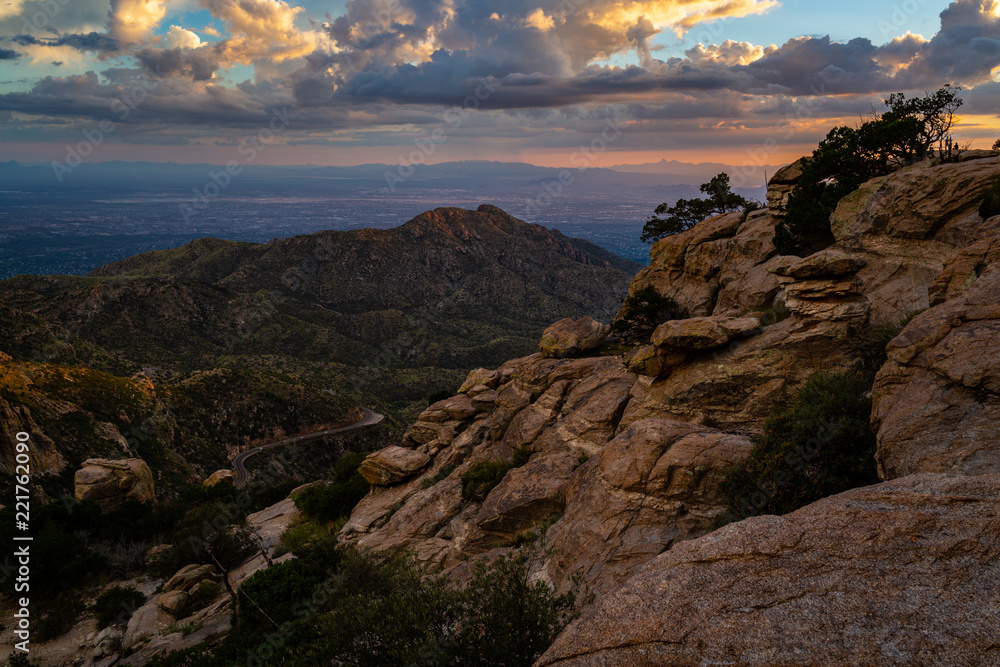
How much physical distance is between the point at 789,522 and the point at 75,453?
68051 mm

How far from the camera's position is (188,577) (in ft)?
96.8

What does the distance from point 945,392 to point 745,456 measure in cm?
493

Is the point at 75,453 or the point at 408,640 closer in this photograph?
the point at 408,640

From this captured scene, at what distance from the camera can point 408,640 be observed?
11.1 metres

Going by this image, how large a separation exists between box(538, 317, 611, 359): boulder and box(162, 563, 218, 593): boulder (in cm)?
2548

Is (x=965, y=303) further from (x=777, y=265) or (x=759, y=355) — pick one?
(x=777, y=265)

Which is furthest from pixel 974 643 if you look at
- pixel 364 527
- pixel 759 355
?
pixel 364 527

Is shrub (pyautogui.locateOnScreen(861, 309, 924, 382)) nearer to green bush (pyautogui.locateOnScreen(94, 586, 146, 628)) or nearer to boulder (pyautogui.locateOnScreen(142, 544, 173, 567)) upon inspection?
green bush (pyautogui.locateOnScreen(94, 586, 146, 628))

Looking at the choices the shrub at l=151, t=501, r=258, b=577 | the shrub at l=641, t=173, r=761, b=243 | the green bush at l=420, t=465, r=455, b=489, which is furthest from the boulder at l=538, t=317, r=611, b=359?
the shrub at l=151, t=501, r=258, b=577

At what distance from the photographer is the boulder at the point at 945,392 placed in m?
9.86

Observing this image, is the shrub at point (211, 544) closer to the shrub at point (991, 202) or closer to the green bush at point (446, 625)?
the green bush at point (446, 625)

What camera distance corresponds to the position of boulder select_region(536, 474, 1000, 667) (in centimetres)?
555

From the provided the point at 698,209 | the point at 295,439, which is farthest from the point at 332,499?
the point at 295,439

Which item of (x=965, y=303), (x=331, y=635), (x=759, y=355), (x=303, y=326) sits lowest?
(x=303, y=326)
